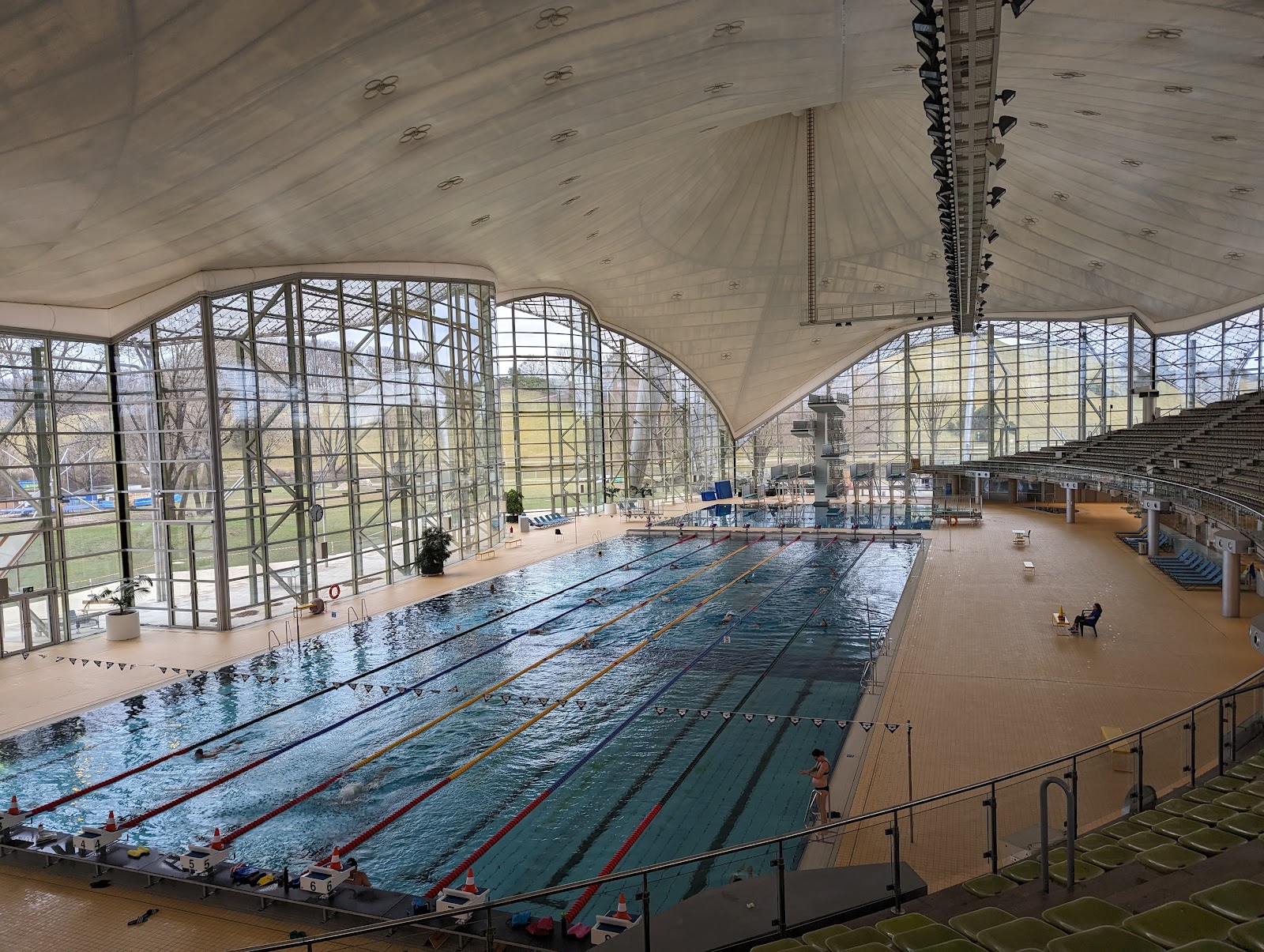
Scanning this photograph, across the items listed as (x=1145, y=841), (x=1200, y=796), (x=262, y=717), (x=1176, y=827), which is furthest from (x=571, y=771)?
(x=1200, y=796)

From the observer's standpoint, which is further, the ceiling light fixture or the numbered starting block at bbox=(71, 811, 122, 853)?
the ceiling light fixture

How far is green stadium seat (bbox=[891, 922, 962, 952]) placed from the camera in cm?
445

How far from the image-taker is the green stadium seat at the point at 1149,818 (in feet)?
20.5

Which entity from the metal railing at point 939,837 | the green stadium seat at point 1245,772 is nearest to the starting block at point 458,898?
the metal railing at point 939,837

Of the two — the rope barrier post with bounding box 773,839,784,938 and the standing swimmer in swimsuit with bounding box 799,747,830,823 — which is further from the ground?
the rope barrier post with bounding box 773,839,784,938

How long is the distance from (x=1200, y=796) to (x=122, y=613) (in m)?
17.8

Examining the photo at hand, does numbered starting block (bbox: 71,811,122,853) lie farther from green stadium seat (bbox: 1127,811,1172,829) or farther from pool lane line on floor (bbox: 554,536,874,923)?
green stadium seat (bbox: 1127,811,1172,829)

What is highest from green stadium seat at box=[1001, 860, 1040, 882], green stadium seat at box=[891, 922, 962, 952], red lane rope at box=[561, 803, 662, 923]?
green stadium seat at box=[891, 922, 962, 952]

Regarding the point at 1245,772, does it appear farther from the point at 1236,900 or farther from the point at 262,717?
the point at 262,717

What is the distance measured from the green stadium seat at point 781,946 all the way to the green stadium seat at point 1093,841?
2.44 meters

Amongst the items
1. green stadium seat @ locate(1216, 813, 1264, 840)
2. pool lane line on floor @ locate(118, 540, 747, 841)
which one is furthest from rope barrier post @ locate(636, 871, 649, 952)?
pool lane line on floor @ locate(118, 540, 747, 841)

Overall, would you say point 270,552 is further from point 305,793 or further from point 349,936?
point 349,936

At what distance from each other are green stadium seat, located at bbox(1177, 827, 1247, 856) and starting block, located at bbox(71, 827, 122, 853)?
874cm

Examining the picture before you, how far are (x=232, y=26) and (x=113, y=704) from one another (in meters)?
9.50
